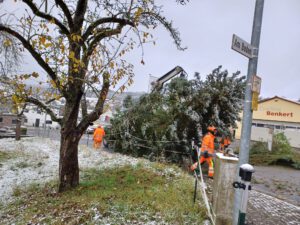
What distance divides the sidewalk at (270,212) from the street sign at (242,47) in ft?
10.9

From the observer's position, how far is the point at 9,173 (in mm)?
10805

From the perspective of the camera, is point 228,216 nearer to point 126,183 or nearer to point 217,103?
point 126,183

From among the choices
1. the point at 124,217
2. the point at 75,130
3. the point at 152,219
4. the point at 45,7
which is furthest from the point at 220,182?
the point at 45,7

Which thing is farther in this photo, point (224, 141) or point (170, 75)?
point (170, 75)

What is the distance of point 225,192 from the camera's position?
517 centimetres

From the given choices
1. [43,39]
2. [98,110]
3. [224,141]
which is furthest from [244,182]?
A: [224,141]

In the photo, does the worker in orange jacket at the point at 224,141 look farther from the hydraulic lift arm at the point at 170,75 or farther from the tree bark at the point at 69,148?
the tree bark at the point at 69,148

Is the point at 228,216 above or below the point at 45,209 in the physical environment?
above

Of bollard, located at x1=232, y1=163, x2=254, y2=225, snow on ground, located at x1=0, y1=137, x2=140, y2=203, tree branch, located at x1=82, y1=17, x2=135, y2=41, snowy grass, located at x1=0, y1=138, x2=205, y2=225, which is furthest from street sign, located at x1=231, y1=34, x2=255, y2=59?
snow on ground, located at x1=0, y1=137, x2=140, y2=203

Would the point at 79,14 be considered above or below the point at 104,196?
above

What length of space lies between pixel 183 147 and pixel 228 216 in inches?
356

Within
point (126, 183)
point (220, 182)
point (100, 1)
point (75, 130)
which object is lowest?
point (126, 183)

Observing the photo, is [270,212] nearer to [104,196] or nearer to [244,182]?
[244,182]

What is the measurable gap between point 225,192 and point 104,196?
9.13ft
